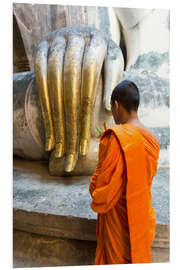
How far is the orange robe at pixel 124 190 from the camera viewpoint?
62 cm

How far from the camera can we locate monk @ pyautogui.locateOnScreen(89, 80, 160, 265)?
63cm

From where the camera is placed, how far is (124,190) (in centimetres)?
67

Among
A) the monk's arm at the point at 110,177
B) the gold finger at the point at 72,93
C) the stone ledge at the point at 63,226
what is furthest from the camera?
the gold finger at the point at 72,93

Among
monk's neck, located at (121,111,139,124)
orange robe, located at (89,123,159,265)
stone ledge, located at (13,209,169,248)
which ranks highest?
monk's neck, located at (121,111,139,124)

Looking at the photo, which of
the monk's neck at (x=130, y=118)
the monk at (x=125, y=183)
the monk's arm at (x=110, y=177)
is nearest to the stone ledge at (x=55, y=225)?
the monk at (x=125, y=183)

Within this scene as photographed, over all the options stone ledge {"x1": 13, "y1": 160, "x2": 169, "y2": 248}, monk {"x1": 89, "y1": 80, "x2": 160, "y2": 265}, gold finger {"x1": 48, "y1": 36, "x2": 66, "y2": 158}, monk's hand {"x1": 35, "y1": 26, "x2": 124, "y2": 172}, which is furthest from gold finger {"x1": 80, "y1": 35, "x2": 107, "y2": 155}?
monk {"x1": 89, "y1": 80, "x2": 160, "y2": 265}

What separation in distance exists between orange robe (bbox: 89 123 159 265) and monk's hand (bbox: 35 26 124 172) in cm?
44

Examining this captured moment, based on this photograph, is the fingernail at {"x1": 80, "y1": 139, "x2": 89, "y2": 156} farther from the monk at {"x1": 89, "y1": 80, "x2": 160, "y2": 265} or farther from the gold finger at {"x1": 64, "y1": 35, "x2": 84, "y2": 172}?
the monk at {"x1": 89, "y1": 80, "x2": 160, "y2": 265}

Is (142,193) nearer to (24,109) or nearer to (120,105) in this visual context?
(120,105)

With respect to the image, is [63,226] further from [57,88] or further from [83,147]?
[57,88]

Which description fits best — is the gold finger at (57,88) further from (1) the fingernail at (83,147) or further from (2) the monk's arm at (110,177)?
(2) the monk's arm at (110,177)

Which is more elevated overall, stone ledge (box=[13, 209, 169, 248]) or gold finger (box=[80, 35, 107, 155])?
gold finger (box=[80, 35, 107, 155])

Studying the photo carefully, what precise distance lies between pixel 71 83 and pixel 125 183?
2.02ft
